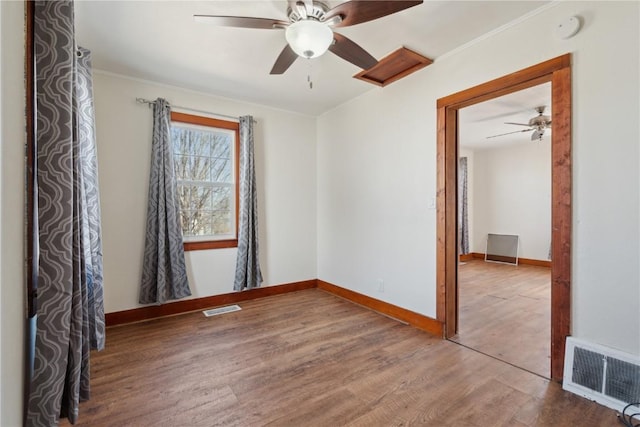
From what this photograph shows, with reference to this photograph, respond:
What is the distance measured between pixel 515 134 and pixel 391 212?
383 centimetres

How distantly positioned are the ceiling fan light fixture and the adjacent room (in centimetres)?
1

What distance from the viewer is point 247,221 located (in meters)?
3.52

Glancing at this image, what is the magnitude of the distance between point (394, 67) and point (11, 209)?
9.36ft

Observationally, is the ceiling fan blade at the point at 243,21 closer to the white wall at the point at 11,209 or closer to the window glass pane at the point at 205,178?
the white wall at the point at 11,209

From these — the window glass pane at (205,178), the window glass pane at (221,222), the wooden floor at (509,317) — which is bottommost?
the wooden floor at (509,317)

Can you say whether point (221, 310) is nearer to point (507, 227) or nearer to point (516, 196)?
point (507, 227)

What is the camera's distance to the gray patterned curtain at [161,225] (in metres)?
2.98

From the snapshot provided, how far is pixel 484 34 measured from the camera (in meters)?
2.26

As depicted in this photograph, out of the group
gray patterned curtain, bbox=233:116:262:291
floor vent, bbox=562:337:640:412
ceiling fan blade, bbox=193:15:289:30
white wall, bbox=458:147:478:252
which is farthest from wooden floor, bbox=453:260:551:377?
ceiling fan blade, bbox=193:15:289:30

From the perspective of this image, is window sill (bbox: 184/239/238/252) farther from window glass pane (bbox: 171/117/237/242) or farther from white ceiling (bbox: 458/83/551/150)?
white ceiling (bbox: 458/83/551/150)

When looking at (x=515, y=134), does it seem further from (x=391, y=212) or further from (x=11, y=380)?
(x=11, y=380)

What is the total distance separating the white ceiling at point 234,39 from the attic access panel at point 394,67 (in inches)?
2.6

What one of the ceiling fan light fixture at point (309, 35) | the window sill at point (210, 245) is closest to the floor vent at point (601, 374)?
the ceiling fan light fixture at point (309, 35)

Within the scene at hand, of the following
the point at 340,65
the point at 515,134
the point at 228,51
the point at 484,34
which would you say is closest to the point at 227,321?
the point at 228,51
